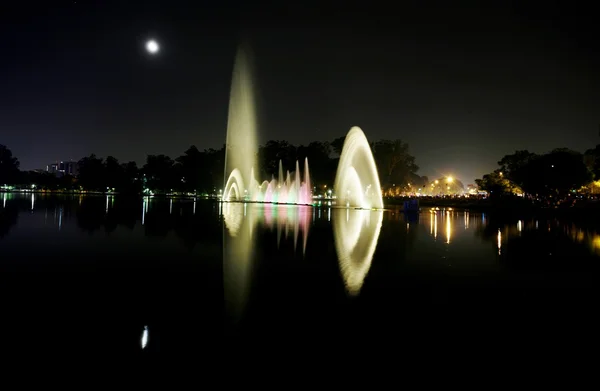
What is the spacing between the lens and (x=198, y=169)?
392 ft

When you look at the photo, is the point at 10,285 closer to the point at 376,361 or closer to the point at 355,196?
the point at 376,361

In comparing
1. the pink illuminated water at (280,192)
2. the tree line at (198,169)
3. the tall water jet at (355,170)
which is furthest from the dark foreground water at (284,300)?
the tree line at (198,169)

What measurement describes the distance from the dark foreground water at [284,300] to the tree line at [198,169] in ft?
266

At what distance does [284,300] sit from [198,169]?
115696mm

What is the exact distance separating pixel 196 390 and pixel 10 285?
631 cm

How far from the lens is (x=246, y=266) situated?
1095cm

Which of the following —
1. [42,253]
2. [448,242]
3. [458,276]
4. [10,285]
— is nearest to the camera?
[10,285]

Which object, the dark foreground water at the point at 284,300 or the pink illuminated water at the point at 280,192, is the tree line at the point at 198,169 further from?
the dark foreground water at the point at 284,300

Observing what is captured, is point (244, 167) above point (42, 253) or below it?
above

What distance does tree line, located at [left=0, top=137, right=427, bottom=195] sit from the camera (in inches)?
3720

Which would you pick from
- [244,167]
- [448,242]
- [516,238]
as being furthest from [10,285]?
[244,167]

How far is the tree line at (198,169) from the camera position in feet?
310

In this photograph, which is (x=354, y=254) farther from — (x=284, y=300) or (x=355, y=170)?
(x=355, y=170)

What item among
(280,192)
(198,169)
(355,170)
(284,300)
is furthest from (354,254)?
(198,169)
